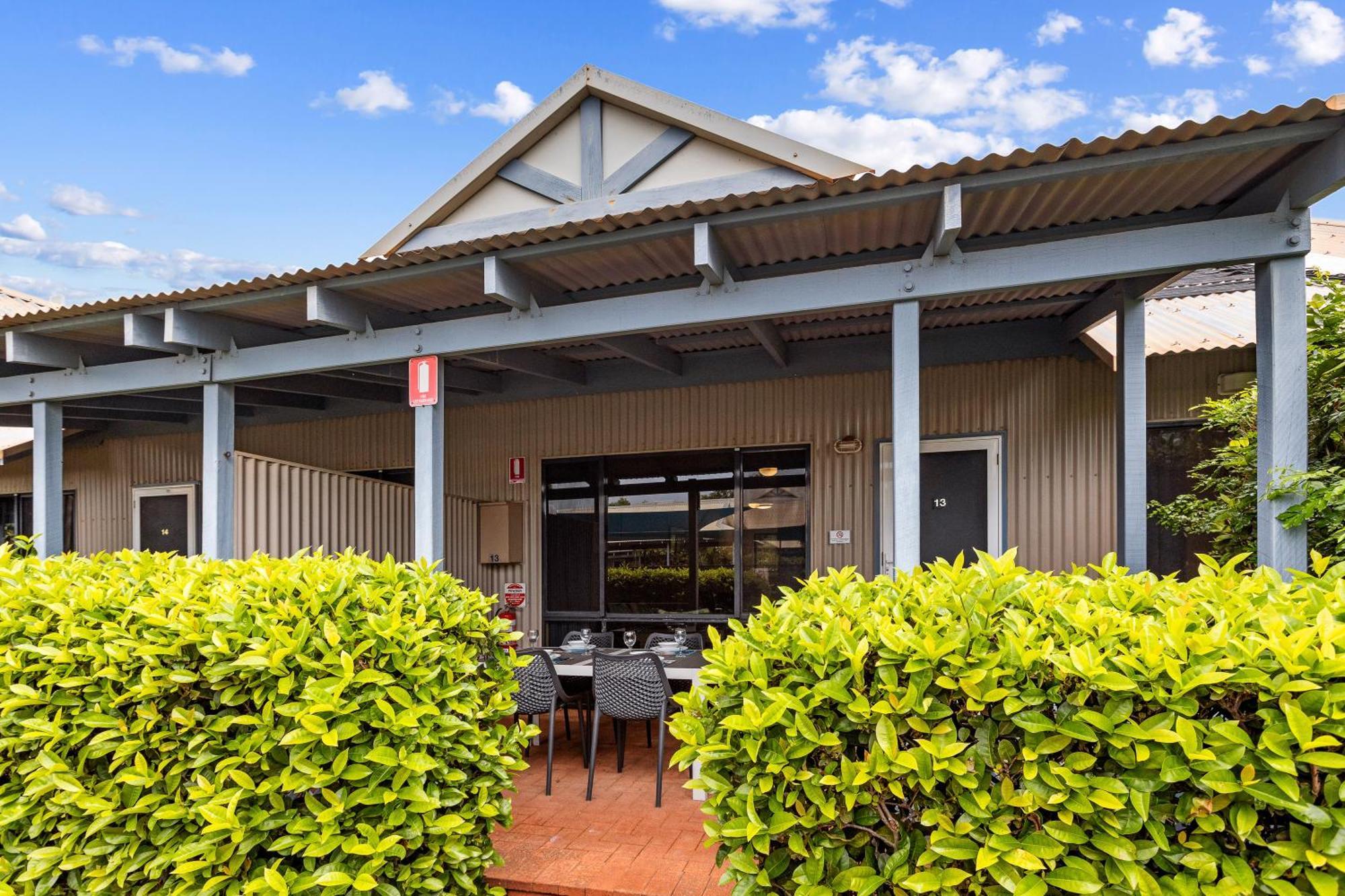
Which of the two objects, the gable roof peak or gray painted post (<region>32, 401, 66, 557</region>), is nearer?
gray painted post (<region>32, 401, 66, 557</region>)

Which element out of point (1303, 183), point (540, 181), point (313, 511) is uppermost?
point (540, 181)

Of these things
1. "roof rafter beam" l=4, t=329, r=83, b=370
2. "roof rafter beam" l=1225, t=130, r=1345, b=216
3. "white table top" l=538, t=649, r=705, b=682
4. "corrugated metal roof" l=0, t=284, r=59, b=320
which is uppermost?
"corrugated metal roof" l=0, t=284, r=59, b=320

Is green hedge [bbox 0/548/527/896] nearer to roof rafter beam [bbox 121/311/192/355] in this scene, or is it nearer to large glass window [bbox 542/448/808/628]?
roof rafter beam [bbox 121/311/192/355]

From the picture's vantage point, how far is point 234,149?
20.3 meters

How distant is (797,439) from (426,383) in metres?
3.51

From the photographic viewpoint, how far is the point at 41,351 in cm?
615

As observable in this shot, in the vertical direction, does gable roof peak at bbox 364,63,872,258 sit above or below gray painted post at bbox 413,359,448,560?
above

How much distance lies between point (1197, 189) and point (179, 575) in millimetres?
4732

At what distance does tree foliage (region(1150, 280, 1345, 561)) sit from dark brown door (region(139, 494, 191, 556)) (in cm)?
985

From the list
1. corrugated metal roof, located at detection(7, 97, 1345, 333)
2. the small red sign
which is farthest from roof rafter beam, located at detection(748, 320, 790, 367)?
the small red sign

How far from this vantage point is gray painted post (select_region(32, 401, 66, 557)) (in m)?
6.38

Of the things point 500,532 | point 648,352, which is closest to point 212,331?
point 648,352

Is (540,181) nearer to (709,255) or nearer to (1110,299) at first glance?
(709,255)

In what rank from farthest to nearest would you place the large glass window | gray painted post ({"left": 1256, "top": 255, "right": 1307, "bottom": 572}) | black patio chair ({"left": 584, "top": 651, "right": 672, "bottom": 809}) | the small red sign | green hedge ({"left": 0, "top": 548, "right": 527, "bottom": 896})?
the large glass window
the small red sign
black patio chair ({"left": 584, "top": 651, "right": 672, "bottom": 809})
gray painted post ({"left": 1256, "top": 255, "right": 1307, "bottom": 572})
green hedge ({"left": 0, "top": 548, "right": 527, "bottom": 896})
